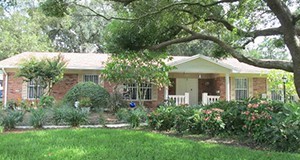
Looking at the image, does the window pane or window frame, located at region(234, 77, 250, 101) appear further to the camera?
window frame, located at region(234, 77, 250, 101)

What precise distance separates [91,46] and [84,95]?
1909 centimetres

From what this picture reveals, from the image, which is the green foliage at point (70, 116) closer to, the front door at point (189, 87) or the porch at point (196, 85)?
the porch at point (196, 85)

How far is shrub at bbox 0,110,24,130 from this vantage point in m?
9.23

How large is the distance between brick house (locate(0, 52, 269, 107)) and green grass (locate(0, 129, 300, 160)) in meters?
8.25

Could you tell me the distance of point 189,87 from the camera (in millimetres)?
19500

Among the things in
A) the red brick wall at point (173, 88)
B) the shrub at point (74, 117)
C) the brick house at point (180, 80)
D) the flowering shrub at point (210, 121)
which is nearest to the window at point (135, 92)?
the brick house at point (180, 80)

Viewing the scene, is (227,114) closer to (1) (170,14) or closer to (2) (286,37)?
(2) (286,37)

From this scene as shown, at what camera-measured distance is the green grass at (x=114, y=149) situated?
17.7 ft

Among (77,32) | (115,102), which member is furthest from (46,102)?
(77,32)

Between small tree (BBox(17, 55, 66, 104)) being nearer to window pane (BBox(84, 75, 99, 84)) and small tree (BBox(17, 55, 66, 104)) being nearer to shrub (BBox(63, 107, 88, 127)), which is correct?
window pane (BBox(84, 75, 99, 84))

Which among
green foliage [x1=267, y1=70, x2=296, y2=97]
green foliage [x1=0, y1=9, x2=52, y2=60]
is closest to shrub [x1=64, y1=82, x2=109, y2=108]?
green foliage [x1=267, y1=70, x2=296, y2=97]

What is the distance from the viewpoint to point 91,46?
32.3m

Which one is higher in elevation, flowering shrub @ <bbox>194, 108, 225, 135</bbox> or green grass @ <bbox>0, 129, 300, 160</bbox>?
flowering shrub @ <bbox>194, 108, 225, 135</bbox>

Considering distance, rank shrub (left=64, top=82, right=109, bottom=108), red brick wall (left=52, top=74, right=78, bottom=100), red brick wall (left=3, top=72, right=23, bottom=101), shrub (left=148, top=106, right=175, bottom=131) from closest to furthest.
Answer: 1. shrub (left=148, top=106, right=175, bottom=131)
2. shrub (left=64, top=82, right=109, bottom=108)
3. red brick wall (left=3, top=72, right=23, bottom=101)
4. red brick wall (left=52, top=74, right=78, bottom=100)
